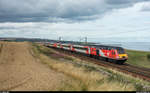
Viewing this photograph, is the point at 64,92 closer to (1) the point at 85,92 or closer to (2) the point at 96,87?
(1) the point at 85,92

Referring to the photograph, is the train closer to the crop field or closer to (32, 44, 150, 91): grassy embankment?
the crop field

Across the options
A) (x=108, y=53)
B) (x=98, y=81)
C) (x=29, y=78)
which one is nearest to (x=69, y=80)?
(x=98, y=81)

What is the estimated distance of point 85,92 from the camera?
808 centimetres

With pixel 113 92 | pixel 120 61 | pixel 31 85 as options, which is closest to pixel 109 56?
pixel 120 61

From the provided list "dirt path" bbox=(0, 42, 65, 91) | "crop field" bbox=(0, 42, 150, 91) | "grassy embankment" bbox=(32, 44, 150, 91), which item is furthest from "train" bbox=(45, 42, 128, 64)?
"dirt path" bbox=(0, 42, 65, 91)

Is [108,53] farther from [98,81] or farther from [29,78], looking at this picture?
[98,81]

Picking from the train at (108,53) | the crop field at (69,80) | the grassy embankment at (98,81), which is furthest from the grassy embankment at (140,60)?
the grassy embankment at (98,81)

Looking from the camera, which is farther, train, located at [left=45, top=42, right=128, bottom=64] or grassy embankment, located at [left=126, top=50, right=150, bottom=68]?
grassy embankment, located at [left=126, top=50, right=150, bottom=68]

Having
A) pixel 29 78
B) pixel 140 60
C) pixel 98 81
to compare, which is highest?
pixel 98 81

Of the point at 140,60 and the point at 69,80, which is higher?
the point at 69,80

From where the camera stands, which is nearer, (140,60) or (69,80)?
(69,80)

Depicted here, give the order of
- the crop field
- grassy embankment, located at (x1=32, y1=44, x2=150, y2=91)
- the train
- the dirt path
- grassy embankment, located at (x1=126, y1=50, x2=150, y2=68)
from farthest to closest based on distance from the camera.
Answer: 1. grassy embankment, located at (x1=126, y1=50, x2=150, y2=68)
2. the train
3. the dirt path
4. the crop field
5. grassy embankment, located at (x1=32, y1=44, x2=150, y2=91)

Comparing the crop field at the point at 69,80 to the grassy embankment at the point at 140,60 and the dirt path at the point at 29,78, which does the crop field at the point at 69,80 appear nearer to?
the dirt path at the point at 29,78

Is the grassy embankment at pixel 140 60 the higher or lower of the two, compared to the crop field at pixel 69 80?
lower
